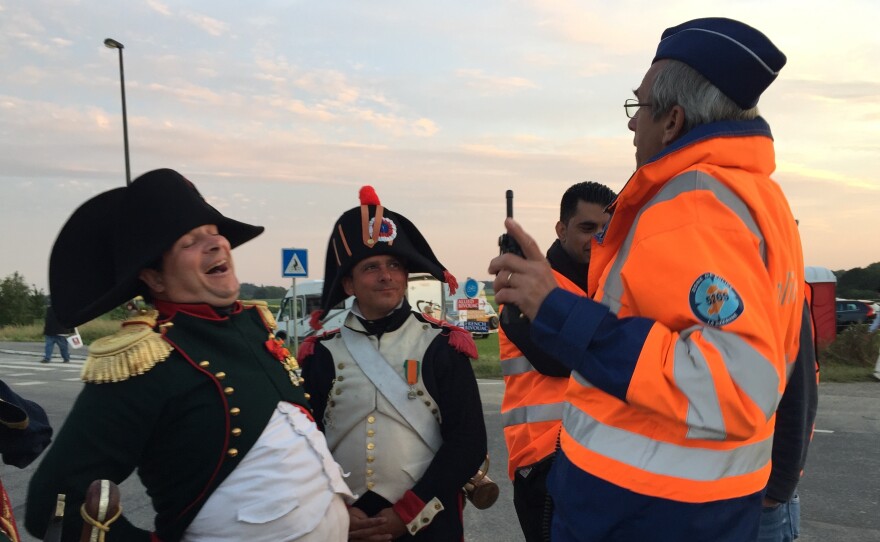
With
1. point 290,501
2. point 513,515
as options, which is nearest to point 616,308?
point 290,501

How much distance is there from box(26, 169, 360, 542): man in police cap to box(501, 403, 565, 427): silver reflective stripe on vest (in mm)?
808

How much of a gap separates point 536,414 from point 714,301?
1.38 meters

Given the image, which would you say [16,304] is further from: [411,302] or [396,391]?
[396,391]

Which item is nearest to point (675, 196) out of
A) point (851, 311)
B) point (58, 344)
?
point (58, 344)

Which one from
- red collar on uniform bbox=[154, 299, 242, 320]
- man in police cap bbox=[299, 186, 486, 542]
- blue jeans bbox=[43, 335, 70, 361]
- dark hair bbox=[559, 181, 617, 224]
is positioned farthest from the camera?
blue jeans bbox=[43, 335, 70, 361]

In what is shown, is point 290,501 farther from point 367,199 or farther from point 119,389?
point 367,199

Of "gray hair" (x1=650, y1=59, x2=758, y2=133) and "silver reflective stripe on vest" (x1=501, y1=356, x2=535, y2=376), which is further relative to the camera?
"silver reflective stripe on vest" (x1=501, y1=356, x2=535, y2=376)

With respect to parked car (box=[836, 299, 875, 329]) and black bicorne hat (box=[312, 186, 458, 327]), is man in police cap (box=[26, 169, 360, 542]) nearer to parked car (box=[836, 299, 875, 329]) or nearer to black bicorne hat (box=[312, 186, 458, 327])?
black bicorne hat (box=[312, 186, 458, 327])

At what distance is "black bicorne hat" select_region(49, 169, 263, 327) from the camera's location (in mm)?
2014

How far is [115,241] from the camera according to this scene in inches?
82.0

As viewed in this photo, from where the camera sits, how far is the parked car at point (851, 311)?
97.7 feet

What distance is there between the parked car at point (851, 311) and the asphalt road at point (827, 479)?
21130mm

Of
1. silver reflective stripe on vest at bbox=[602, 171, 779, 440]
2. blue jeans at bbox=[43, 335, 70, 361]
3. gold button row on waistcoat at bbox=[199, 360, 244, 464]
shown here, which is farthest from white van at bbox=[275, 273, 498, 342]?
silver reflective stripe on vest at bbox=[602, 171, 779, 440]

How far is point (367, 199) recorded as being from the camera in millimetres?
2916
